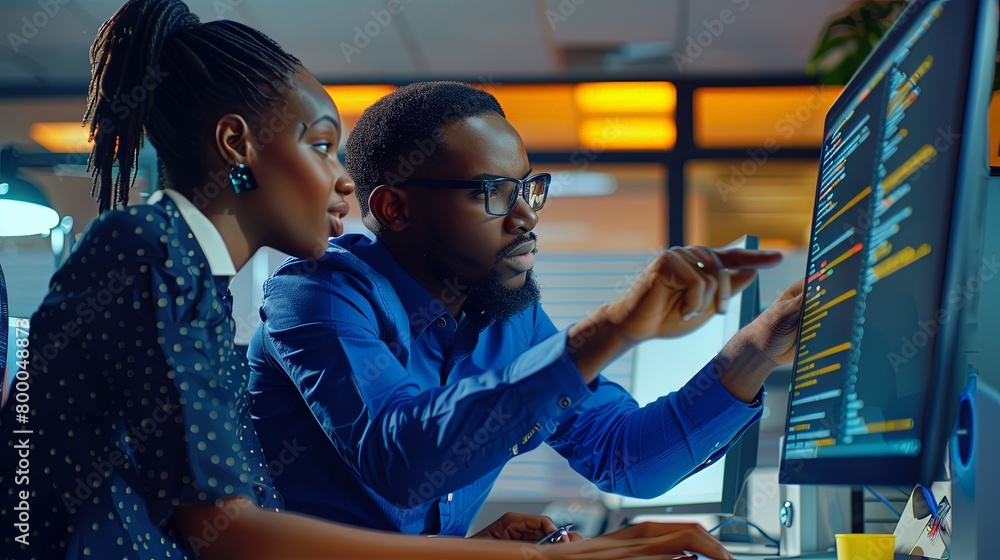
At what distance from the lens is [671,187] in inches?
163

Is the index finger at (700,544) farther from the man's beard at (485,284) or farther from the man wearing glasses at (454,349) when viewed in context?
the man's beard at (485,284)

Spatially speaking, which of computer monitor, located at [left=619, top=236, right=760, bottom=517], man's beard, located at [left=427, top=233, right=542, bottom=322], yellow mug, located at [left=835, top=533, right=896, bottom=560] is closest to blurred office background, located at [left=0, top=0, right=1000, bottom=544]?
computer monitor, located at [left=619, top=236, right=760, bottom=517]

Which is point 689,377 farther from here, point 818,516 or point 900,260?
point 900,260

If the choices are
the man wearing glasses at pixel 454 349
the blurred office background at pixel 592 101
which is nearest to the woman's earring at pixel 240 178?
the man wearing glasses at pixel 454 349

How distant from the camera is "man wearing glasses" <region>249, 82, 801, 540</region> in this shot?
79 centimetres

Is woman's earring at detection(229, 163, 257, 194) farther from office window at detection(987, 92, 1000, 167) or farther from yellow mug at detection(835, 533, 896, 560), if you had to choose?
office window at detection(987, 92, 1000, 167)

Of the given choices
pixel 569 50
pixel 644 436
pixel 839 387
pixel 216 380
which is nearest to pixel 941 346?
pixel 839 387

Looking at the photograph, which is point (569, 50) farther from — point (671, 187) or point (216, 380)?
point (216, 380)

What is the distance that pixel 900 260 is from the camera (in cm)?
62

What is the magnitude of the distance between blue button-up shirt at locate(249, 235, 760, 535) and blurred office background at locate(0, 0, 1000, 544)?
2.44 meters

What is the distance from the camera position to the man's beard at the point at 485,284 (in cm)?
122

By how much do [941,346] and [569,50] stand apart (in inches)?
139

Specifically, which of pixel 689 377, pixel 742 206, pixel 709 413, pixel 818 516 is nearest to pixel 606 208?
pixel 742 206

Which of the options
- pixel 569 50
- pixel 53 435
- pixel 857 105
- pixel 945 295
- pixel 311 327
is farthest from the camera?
pixel 569 50
